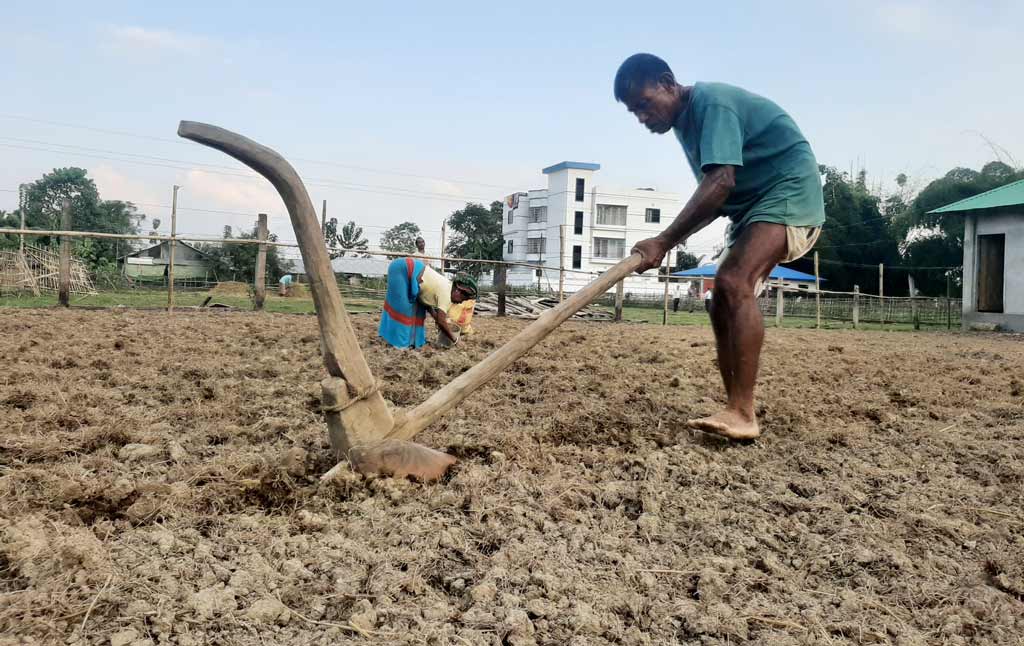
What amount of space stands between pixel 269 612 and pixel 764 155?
96.4 inches

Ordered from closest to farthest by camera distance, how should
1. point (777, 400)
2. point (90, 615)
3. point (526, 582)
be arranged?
1. point (90, 615)
2. point (526, 582)
3. point (777, 400)

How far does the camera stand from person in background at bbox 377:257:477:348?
6.03 metres

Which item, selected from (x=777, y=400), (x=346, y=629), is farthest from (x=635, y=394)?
(x=346, y=629)

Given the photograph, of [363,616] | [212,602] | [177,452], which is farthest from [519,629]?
[177,452]

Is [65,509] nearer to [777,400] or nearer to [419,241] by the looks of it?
[777,400]

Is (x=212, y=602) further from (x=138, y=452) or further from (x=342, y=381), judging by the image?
(x=138, y=452)

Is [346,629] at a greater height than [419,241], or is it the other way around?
[419,241]

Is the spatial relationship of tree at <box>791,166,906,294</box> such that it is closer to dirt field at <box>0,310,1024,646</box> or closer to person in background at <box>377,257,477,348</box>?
person in background at <box>377,257,477,348</box>

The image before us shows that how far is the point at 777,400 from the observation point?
340 cm

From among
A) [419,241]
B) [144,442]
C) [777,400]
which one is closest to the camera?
[144,442]

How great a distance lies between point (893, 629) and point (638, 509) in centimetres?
73

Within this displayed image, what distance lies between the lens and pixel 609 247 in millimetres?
56094

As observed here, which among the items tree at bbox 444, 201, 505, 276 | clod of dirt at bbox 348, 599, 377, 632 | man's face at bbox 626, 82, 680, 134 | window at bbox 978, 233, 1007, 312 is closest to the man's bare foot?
man's face at bbox 626, 82, 680, 134

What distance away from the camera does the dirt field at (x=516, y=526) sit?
1.33m
